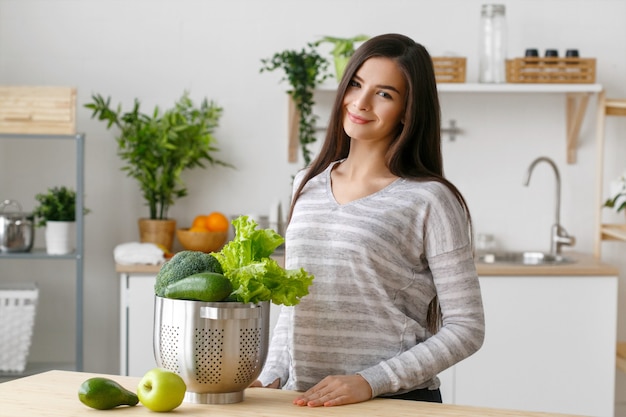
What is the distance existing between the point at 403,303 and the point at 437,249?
0.43ft

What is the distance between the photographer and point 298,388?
190 centimetres

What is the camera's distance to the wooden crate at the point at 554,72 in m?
3.73

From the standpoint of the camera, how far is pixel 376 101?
1.87 metres

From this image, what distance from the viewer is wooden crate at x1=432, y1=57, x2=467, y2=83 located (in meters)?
3.71

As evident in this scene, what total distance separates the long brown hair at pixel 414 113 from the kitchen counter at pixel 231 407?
34 cm

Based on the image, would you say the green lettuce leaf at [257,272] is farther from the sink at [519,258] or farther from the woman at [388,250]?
the sink at [519,258]

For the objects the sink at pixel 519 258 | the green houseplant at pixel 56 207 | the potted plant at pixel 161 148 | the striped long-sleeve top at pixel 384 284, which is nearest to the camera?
the striped long-sleeve top at pixel 384 284

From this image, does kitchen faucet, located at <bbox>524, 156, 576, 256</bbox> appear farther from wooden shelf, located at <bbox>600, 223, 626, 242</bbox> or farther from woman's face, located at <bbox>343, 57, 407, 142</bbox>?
woman's face, located at <bbox>343, 57, 407, 142</bbox>

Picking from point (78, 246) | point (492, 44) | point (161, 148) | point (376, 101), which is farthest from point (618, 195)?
point (376, 101)

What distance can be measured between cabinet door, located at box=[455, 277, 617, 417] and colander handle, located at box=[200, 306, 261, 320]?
2.06 m

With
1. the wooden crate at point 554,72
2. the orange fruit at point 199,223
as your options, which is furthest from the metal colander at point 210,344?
the wooden crate at point 554,72

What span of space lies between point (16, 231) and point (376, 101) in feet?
6.78

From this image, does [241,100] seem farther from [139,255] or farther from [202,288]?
[202,288]

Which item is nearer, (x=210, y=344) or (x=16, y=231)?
(x=210, y=344)
